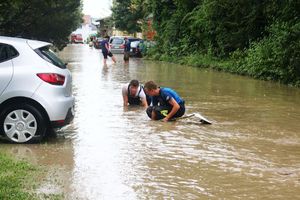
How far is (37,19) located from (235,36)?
1065cm

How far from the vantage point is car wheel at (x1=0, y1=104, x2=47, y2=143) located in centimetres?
830

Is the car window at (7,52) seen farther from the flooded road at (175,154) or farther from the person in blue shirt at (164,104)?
the person in blue shirt at (164,104)

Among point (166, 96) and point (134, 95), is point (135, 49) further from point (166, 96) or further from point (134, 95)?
point (166, 96)

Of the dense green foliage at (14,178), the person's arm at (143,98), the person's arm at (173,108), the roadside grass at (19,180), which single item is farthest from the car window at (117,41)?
the dense green foliage at (14,178)

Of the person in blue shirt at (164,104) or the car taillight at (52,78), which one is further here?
the person in blue shirt at (164,104)

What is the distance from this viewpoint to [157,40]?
39.5 meters

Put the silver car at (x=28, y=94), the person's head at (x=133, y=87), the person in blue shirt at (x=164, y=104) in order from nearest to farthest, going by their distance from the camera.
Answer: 1. the silver car at (x=28, y=94)
2. the person in blue shirt at (x=164, y=104)
3. the person's head at (x=133, y=87)

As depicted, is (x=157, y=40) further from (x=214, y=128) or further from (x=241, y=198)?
(x=241, y=198)

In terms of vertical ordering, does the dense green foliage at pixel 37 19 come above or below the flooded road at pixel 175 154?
above

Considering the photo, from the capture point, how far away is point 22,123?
8344 millimetres

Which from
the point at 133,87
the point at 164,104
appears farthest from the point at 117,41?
the point at 164,104

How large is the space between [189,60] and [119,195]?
25073 mm

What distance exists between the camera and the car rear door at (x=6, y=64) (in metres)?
8.27

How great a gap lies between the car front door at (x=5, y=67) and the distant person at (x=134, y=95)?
4.30m
